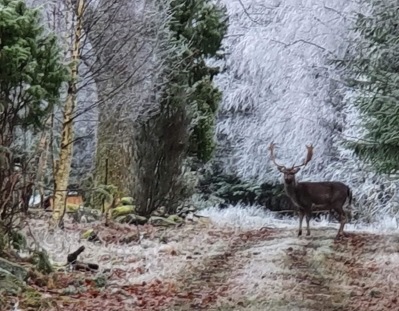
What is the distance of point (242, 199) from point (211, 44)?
15.2 ft

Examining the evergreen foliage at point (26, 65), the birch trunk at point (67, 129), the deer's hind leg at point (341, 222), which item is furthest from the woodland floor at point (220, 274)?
the evergreen foliage at point (26, 65)

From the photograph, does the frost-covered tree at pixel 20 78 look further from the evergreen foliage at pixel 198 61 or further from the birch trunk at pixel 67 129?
the evergreen foliage at pixel 198 61

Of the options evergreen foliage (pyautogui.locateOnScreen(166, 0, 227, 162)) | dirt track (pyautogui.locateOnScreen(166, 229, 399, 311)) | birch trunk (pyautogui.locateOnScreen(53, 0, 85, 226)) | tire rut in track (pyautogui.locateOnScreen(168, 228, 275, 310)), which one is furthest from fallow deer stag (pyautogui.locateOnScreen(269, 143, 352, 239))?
birch trunk (pyautogui.locateOnScreen(53, 0, 85, 226))

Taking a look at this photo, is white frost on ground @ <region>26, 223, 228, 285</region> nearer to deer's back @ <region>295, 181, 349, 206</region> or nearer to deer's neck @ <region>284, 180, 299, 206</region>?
deer's neck @ <region>284, 180, 299, 206</region>

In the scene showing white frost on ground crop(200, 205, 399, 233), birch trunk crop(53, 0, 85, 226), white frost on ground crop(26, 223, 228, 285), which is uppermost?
birch trunk crop(53, 0, 85, 226)

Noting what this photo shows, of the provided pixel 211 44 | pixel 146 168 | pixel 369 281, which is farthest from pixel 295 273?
pixel 211 44

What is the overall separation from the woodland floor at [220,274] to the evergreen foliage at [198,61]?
227 centimetres

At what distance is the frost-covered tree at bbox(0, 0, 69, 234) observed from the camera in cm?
400

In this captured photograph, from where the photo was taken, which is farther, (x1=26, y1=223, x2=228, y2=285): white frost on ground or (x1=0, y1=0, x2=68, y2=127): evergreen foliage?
(x1=26, y1=223, x2=228, y2=285): white frost on ground

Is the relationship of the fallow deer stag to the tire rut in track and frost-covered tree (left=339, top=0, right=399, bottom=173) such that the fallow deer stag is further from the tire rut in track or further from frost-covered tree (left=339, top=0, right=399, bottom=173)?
the tire rut in track

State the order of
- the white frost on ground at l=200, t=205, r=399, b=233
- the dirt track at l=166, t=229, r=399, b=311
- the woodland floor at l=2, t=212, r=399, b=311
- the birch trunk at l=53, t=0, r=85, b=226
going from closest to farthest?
the woodland floor at l=2, t=212, r=399, b=311
the dirt track at l=166, t=229, r=399, b=311
the birch trunk at l=53, t=0, r=85, b=226
the white frost on ground at l=200, t=205, r=399, b=233

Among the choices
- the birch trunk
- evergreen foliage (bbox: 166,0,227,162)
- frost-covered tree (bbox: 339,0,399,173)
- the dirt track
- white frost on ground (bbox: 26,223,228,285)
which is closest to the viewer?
the dirt track

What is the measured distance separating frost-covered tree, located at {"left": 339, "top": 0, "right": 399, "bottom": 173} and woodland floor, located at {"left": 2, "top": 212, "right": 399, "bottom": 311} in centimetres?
97

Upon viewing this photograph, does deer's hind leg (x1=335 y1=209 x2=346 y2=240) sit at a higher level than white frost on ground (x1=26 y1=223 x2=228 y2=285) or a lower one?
higher
